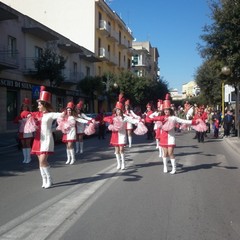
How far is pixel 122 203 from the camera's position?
7.04 metres

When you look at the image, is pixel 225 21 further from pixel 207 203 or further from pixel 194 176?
pixel 207 203

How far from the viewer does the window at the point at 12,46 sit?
26.5m

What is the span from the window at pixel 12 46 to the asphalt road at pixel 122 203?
16.2 meters

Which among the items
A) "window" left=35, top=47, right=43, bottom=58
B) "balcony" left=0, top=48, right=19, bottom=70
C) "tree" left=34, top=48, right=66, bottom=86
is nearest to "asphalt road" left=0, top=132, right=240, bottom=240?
"balcony" left=0, top=48, right=19, bottom=70

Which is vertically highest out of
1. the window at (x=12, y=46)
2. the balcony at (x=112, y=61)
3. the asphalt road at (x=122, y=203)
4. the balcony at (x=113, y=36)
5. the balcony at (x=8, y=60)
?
the balcony at (x=113, y=36)

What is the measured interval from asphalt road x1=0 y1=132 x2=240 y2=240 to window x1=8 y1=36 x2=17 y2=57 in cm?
1616

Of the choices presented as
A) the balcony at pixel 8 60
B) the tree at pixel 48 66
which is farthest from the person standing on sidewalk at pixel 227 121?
the balcony at pixel 8 60

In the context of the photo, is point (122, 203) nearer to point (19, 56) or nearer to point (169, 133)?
point (169, 133)

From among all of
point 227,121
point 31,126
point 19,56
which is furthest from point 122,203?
point 19,56

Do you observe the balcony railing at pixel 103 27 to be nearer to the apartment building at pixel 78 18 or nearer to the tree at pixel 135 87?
the apartment building at pixel 78 18

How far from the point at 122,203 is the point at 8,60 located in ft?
66.4

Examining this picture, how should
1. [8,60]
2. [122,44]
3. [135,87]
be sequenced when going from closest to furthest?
[8,60] → [135,87] → [122,44]

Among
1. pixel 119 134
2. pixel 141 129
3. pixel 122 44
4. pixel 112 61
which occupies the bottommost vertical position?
pixel 119 134

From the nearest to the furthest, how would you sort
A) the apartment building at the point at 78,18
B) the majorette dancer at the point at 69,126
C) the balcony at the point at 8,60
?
1. the majorette dancer at the point at 69,126
2. the balcony at the point at 8,60
3. the apartment building at the point at 78,18
